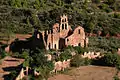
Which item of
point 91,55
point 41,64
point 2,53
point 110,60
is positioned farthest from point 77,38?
point 2,53

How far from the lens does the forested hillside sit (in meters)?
60.8

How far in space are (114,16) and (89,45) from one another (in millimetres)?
18690

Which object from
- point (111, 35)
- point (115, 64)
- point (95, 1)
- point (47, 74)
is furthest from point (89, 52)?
point (95, 1)

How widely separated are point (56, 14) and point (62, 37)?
17.4 m

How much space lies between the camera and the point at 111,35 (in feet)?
195

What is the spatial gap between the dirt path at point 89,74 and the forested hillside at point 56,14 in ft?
33.4

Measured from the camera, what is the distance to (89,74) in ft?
147

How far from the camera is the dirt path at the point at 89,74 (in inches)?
1722

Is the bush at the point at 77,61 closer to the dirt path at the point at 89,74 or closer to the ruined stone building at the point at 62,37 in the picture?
the dirt path at the point at 89,74

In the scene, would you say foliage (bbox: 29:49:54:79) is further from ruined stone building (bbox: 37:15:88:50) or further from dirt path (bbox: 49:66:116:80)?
ruined stone building (bbox: 37:15:88:50)

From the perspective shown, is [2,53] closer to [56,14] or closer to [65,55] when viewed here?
[65,55]

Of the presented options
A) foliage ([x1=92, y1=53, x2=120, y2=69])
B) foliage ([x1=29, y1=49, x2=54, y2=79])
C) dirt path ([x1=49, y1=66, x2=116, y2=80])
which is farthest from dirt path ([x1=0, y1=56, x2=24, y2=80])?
foliage ([x1=92, y1=53, x2=120, y2=69])

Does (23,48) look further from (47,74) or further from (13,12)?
(13,12)

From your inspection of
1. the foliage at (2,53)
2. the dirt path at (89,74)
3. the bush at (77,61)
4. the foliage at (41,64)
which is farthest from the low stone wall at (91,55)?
the foliage at (2,53)
